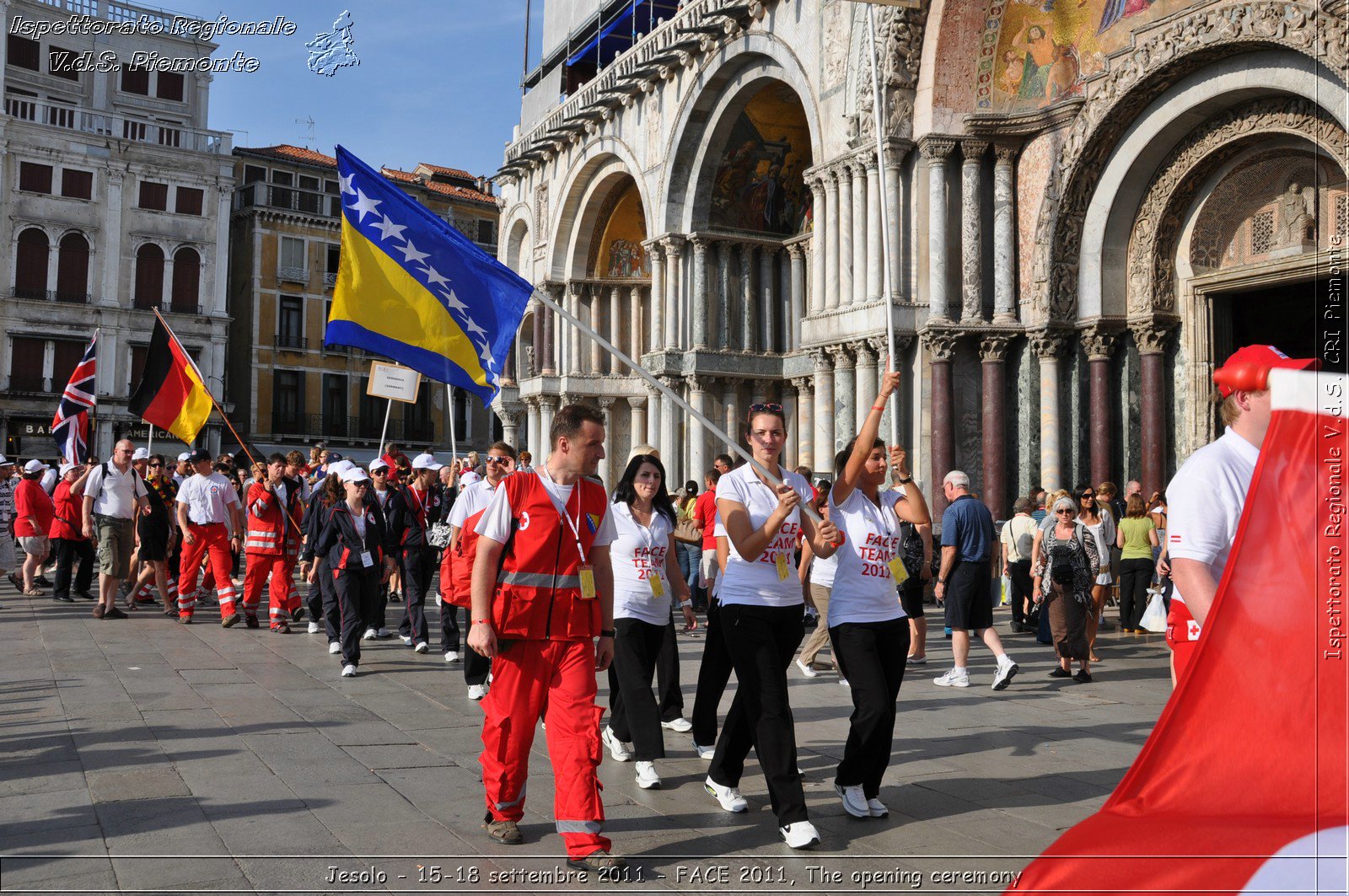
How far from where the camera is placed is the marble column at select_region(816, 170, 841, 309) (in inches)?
712

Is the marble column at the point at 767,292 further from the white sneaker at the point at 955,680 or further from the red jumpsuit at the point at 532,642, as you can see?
the red jumpsuit at the point at 532,642

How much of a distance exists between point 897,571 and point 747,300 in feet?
60.6

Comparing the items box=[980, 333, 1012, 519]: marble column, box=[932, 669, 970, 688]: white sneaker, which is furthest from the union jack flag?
box=[932, 669, 970, 688]: white sneaker

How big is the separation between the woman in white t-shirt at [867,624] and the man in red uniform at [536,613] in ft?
4.08

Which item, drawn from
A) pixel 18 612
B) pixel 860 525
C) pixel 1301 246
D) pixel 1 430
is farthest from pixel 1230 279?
pixel 1 430

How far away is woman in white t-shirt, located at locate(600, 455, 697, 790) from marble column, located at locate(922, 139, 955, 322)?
33.6 ft

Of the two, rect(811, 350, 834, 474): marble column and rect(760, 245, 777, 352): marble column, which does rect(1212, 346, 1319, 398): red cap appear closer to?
rect(811, 350, 834, 474): marble column

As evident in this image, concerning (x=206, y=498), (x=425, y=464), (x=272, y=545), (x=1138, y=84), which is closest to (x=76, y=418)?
(x=206, y=498)

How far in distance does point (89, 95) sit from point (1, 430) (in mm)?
14118

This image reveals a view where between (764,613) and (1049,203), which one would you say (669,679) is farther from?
(1049,203)

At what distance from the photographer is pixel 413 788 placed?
5.82 meters

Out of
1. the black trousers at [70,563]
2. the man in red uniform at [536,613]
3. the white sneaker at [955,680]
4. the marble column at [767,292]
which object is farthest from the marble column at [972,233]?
the black trousers at [70,563]

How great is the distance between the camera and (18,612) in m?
13.8

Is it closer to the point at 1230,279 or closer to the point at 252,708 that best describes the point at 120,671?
the point at 252,708
